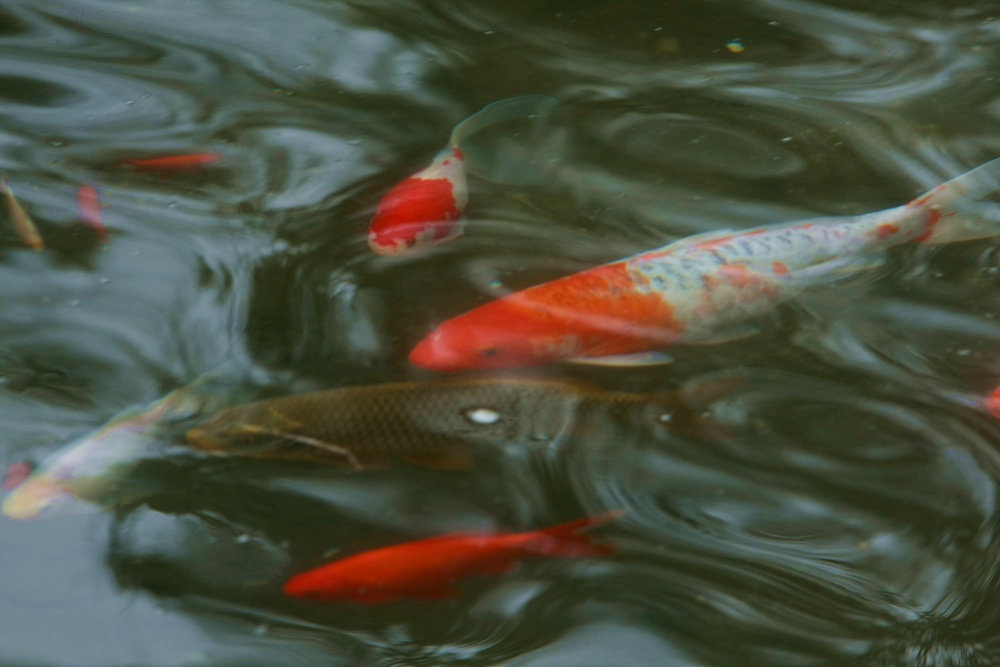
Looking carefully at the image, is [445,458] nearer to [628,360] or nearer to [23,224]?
[628,360]

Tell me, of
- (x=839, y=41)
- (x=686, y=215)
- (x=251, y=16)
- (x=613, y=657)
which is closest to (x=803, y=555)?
(x=613, y=657)

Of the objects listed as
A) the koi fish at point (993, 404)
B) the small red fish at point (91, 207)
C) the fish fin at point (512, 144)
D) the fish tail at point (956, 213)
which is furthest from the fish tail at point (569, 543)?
the small red fish at point (91, 207)

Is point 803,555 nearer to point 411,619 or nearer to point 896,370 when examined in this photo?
point 896,370

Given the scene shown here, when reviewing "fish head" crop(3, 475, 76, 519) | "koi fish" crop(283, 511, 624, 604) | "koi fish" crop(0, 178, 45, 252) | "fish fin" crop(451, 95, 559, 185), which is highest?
"fish fin" crop(451, 95, 559, 185)

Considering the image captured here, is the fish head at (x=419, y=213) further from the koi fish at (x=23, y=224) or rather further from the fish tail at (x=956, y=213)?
the fish tail at (x=956, y=213)

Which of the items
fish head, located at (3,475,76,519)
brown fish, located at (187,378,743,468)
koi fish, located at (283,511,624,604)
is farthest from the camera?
brown fish, located at (187,378,743,468)

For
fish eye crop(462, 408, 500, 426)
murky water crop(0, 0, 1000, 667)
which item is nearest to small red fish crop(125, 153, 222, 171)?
murky water crop(0, 0, 1000, 667)

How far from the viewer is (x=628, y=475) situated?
2.27m

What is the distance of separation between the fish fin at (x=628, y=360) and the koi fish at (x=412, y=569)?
0.61 meters

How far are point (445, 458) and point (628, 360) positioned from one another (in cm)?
59

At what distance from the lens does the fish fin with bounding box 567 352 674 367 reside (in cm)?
251

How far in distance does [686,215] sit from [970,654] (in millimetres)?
1559

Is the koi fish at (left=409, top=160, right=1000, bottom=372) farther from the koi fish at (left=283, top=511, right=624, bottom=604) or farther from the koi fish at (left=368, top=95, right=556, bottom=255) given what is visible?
the koi fish at (left=283, top=511, right=624, bottom=604)

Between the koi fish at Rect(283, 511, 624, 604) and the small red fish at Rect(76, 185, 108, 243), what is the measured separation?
147cm
